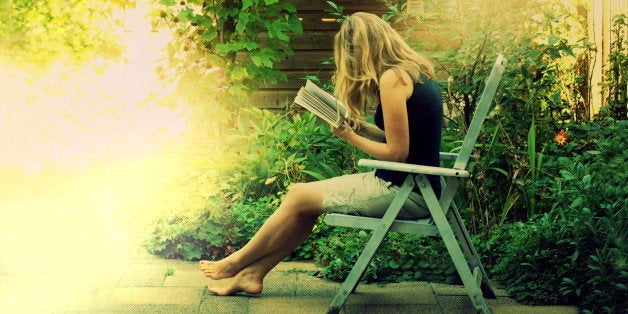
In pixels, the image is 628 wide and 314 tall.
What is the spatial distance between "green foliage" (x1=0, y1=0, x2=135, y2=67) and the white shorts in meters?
9.61

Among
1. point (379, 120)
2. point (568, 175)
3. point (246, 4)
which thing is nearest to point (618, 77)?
point (568, 175)

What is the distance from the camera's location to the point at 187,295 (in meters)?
4.61

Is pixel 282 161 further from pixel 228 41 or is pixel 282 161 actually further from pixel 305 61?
pixel 305 61

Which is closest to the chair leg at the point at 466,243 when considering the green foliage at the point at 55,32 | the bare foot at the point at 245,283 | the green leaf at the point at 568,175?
the green leaf at the point at 568,175

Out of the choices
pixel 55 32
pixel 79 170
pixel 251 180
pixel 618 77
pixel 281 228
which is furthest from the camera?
pixel 55 32

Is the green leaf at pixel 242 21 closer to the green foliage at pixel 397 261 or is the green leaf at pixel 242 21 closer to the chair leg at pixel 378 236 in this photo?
the green foliage at pixel 397 261

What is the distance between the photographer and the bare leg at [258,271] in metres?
4.34

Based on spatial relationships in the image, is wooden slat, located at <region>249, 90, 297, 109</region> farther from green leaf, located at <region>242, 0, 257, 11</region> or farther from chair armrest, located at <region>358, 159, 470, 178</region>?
chair armrest, located at <region>358, 159, 470, 178</region>

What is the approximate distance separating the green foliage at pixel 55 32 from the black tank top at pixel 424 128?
977cm

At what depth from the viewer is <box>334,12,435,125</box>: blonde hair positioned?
4.02 meters

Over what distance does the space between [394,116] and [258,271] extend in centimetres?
112

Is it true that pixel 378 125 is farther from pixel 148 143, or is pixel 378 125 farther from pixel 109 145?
pixel 109 145

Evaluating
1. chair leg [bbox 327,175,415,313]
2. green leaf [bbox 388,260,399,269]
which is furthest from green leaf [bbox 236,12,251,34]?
chair leg [bbox 327,175,415,313]

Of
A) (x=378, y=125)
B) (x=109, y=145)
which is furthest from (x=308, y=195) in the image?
(x=109, y=145)
